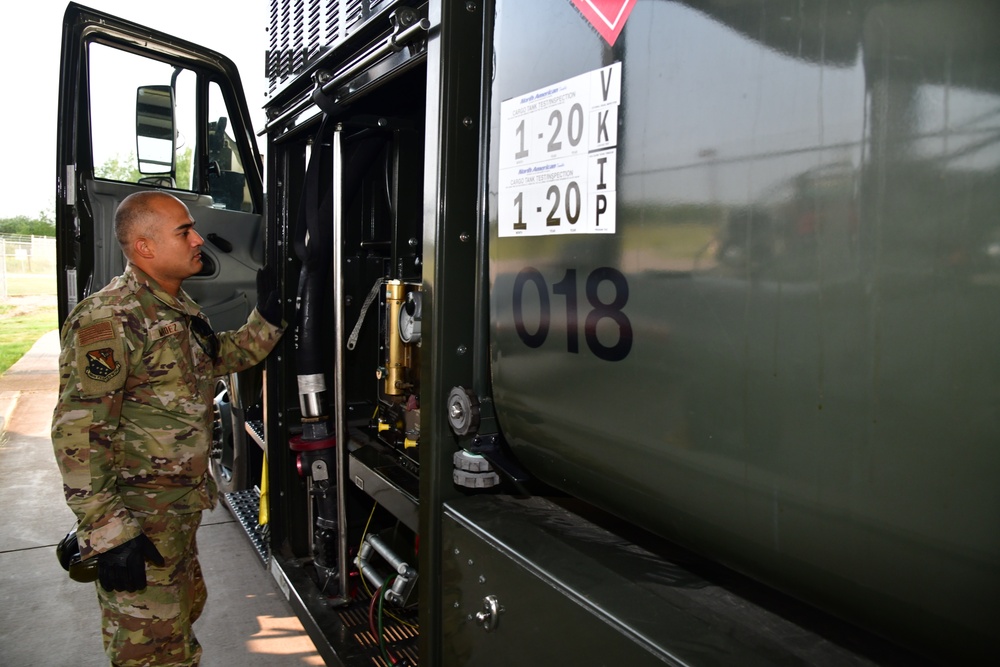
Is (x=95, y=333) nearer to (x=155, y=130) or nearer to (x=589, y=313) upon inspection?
(x=589, y=313)

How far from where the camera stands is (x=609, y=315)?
0.92m

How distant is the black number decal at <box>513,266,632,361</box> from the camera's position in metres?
0.90

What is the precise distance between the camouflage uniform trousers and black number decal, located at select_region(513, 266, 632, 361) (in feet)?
5.97

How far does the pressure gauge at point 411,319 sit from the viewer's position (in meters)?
2.00

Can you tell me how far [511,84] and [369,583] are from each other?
222 centimetres

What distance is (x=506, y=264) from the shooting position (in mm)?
1123

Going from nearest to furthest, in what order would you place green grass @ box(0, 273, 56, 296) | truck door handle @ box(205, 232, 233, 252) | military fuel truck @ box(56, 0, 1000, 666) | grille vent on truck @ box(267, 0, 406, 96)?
military fuel truck @ box(56, 0, 1000, 666), grille vent on truck @ box(267, 0, 406, 96), truck door handle @ box(205, 232, 233, 252), green grass @ box(0, 273, 56, 296)

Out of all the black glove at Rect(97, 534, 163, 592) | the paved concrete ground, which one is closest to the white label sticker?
the black glove at Rect(97, 534, 163, 592)

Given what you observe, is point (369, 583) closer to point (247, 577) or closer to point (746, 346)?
point (247, 577)

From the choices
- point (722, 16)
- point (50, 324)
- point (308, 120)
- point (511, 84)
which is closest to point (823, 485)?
point (722, 16)

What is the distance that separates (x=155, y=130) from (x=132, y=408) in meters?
2.00

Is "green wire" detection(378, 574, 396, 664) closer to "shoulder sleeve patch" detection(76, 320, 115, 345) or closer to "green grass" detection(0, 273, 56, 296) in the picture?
"shoulder sleeve patch" detection(76, 320, 115, 345)

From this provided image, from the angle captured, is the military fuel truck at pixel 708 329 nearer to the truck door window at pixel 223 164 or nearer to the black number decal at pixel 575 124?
the black number decal at pixel 575 124

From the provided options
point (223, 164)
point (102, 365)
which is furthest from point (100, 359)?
point (223, 164)
